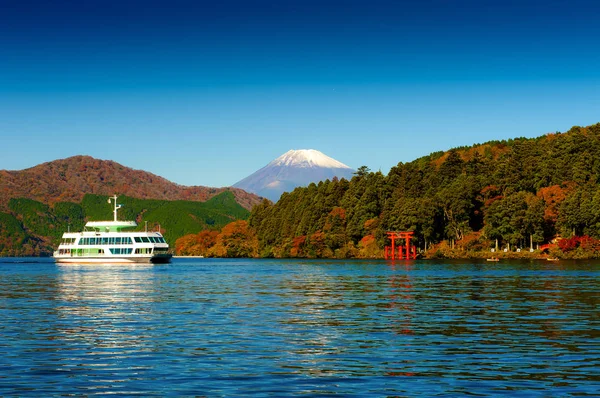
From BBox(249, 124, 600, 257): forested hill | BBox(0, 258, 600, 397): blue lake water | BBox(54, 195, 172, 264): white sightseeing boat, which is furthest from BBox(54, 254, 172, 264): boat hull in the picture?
BBox(0, 258, 600, 397): blue lake water

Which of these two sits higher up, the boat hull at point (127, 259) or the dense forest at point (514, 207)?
the dense forest at point (514, 207)

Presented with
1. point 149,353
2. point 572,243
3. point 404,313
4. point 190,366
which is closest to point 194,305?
point 404,313

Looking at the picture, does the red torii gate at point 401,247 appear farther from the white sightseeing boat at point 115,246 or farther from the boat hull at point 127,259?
the boat hull at point 127,259

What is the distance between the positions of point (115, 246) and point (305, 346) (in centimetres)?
12517

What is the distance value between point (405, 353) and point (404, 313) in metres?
15.3

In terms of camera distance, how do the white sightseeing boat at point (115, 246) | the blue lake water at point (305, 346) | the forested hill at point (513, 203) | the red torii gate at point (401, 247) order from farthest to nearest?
the red torii gate at point (401, 247), the forested hill at point (513, 203), the white sightseeing boat at point (115, 246), the blue lake water at point (305, 346)

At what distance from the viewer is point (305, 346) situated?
30.4m

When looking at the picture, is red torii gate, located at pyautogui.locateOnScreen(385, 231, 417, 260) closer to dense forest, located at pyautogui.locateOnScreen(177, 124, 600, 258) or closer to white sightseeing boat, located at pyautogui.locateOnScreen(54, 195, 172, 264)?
dense forest, located at pyautogui.locateOnScreen(177, 124, 600, 258)

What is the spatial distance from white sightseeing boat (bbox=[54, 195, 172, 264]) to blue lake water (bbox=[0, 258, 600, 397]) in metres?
93.9

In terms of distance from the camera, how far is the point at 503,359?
87.5 ft

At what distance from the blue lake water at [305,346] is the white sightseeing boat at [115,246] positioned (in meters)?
93.9

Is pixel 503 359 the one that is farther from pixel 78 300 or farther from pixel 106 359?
pixel 78 300

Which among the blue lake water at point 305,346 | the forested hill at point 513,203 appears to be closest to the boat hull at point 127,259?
the forested hill at point 513,203

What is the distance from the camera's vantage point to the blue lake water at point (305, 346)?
879 inches
